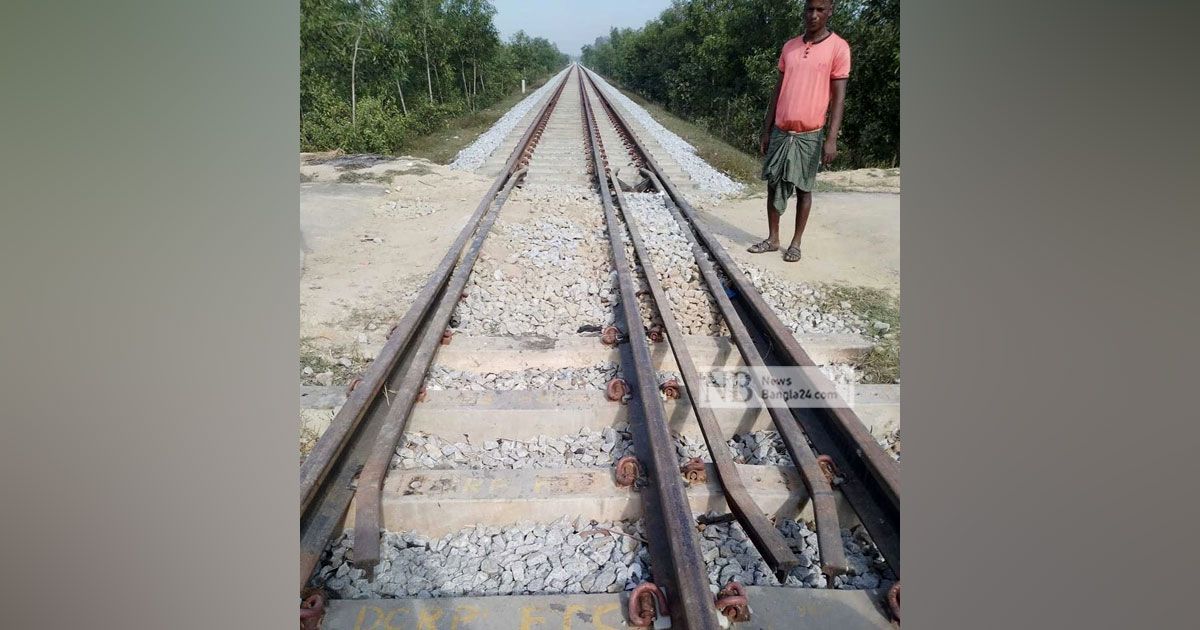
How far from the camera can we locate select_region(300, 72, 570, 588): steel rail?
1.72 metres

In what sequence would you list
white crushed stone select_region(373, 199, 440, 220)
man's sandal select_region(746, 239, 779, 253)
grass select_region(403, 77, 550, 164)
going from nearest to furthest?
1. man's sandal select_region(746, 239, 779, 253)
2. white crushed stone select_region(373, 199, 440, 220)
3. grass select_region(403, 77, 550, 164)

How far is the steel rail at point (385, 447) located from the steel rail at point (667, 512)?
0.71 meters

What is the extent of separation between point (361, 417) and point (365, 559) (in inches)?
22.6

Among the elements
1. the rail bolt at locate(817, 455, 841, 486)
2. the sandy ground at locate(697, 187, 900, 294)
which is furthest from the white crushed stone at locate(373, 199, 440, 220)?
the rail bolt at locate(817, 455, 841, 486)

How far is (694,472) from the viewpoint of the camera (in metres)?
2.02

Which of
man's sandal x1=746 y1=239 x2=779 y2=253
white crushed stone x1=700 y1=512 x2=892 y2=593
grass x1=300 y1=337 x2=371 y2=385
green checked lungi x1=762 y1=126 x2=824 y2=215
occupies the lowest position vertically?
white crushed stone x1=700 y1=512 x2=892 y2=593

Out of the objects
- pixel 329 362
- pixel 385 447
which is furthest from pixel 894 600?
pixel 329 362

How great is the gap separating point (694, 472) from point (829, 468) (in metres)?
0.40

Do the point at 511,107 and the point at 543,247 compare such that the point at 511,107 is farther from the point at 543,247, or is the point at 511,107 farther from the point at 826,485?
the point at 826,485

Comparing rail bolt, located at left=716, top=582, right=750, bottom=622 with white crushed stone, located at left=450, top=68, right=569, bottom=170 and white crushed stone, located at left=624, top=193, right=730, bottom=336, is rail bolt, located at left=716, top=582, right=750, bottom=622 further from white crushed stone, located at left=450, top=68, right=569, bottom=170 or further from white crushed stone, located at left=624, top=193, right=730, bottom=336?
white crushed stone, located at left=450, top=68, right=569, bottom=170

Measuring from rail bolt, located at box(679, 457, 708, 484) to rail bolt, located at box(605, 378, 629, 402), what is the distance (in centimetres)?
48

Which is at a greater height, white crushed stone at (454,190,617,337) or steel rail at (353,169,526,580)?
white crushed stone at (454,190,617,337)

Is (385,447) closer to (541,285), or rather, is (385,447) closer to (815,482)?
(815,482)

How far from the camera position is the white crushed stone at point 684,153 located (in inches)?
191
